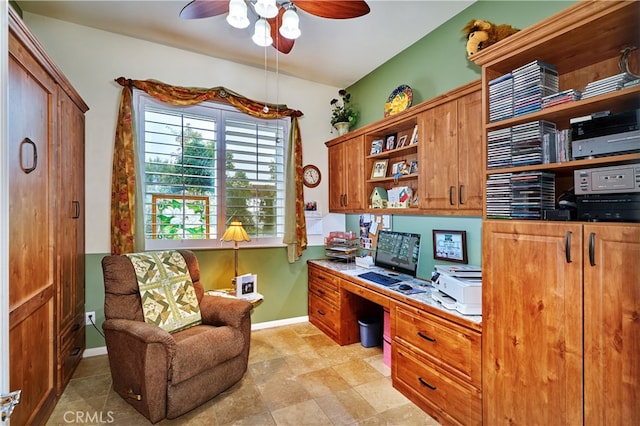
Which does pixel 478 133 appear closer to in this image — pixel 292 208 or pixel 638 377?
pixel 638 377

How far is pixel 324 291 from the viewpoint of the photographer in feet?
10.8

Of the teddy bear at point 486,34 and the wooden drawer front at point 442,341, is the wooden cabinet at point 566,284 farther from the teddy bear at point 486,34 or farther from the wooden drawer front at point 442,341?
the teddy bear at point 486,34

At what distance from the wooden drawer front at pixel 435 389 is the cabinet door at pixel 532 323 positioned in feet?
0.30

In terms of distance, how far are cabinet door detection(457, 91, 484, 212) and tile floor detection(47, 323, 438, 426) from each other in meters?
1.48

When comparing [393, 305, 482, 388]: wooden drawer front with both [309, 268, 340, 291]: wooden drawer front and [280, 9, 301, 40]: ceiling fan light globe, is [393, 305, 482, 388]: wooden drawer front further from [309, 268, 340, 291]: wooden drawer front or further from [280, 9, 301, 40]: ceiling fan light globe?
[280, 9, 301, 40]: ceiling fan light globe

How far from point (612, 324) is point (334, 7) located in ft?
7.07

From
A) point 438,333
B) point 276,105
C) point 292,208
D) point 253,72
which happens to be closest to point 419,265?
point 438,333

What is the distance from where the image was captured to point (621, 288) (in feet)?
3.98

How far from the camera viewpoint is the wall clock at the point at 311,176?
371 cm

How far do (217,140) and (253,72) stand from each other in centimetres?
90

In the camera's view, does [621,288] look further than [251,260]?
No

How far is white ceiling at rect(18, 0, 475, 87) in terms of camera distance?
95.4 inches

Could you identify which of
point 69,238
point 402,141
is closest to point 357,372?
point 402,141

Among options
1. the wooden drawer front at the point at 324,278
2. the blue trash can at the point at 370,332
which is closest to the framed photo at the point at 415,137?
the wooden drawer front at the point at 324,278
